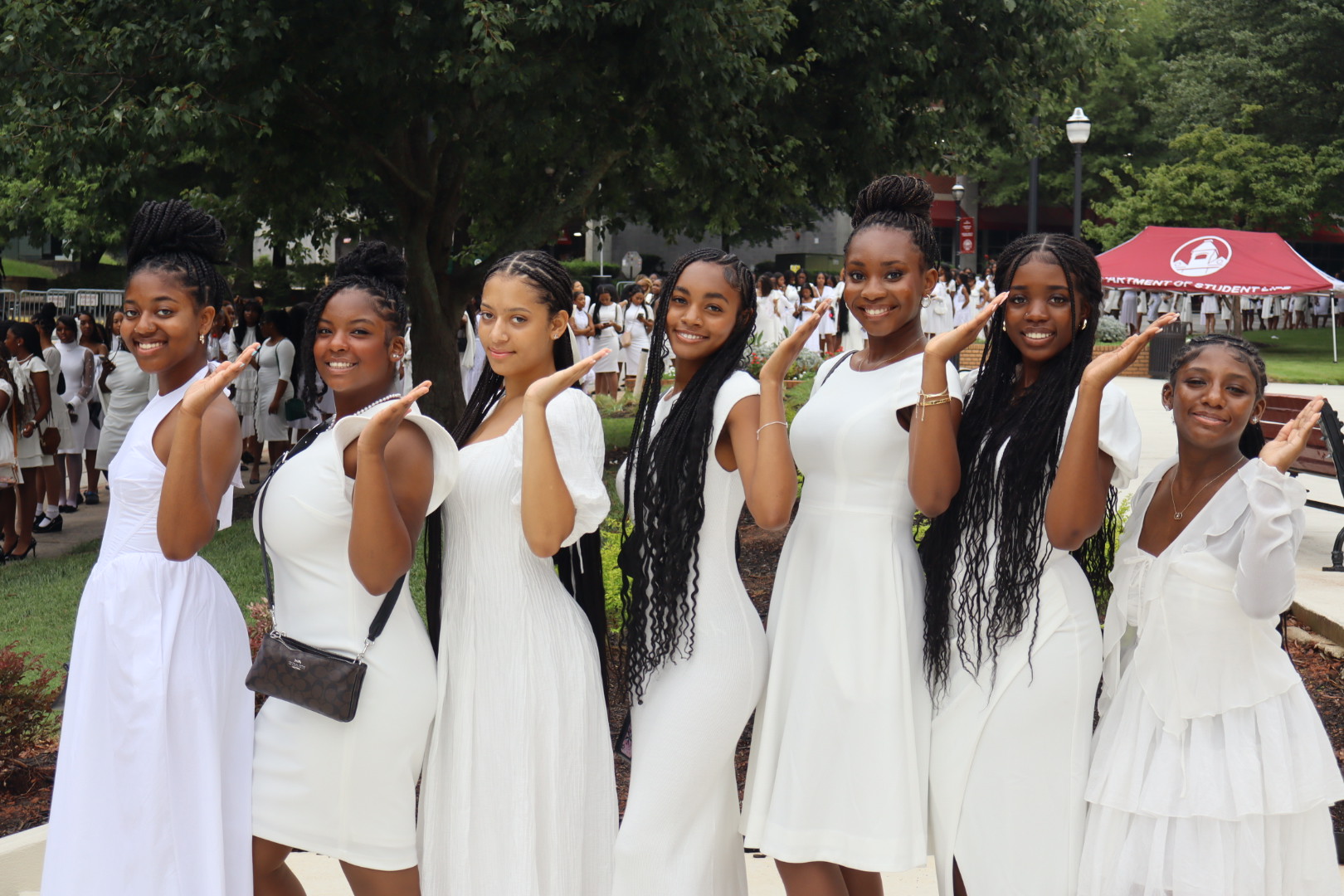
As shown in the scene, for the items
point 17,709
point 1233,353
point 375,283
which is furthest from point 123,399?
point 1233,353

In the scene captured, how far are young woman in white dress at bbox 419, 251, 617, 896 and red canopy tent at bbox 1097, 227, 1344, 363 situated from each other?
1406cm

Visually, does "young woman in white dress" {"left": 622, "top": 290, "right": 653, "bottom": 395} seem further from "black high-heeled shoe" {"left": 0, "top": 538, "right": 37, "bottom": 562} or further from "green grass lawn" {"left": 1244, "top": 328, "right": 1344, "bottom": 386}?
"black high-heeled shoe" {"left": 0, "top": 538, "right": 37, "bottom": 562}

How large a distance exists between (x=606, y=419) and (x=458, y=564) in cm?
1361

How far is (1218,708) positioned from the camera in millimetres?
3029

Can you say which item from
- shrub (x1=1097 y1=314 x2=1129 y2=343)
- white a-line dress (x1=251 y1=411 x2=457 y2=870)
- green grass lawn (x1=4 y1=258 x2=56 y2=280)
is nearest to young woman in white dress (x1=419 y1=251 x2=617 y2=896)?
white a-line dress (x1=251 y1=411 x2=457 y2=870)

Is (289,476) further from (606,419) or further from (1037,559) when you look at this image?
(606,419)

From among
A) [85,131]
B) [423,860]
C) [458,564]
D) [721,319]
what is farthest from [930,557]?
[85,131]

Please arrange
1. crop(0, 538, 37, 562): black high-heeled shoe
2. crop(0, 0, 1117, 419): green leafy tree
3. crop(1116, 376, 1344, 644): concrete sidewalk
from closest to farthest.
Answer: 1. crop(1116, 376, 1344, 644): concrete sidewalk
2. crop(0, 0, 1117, 419): green leafy tree
3. crop(0, 538, 37, 562): black high-heeled shoe

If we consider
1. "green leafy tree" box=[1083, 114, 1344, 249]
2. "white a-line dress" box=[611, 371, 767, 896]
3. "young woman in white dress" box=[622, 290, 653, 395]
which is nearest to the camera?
"white a-line dress" box=[611, 371, 767, 896]

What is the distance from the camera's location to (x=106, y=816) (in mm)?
2961

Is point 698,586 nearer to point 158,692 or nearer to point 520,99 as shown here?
point 158,692

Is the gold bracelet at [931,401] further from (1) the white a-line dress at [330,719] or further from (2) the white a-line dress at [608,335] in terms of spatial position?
(2) the white a-line dress at [608,335]

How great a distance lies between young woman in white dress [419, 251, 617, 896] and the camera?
3031mm

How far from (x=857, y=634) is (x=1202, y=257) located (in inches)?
590
